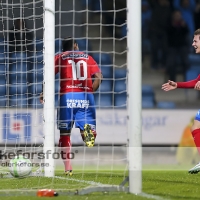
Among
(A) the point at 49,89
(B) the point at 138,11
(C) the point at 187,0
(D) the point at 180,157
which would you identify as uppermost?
(C) the point at 187,0

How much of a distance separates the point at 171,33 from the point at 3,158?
609 cm

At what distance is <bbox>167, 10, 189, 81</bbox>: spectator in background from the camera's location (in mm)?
15516

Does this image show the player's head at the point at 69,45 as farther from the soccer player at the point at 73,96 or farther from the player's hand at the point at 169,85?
the player's hand at the point at 169,85

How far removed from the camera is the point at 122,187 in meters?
6.22

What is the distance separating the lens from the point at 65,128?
9.04m

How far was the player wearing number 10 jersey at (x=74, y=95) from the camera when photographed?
902cm

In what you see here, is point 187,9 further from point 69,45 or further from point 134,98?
point 134,98

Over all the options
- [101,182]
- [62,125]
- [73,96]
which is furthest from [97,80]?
[101,182]

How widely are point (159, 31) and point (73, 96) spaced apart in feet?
24.2

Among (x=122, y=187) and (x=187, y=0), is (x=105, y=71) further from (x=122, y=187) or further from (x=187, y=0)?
(x=122, y=187)

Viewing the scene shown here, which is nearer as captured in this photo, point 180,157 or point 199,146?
point 199,146

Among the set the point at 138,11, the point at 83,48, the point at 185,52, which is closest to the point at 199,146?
the point at 138,11

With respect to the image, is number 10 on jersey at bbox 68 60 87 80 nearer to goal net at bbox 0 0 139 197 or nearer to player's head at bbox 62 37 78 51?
player's head at bbox 62 37 78 51

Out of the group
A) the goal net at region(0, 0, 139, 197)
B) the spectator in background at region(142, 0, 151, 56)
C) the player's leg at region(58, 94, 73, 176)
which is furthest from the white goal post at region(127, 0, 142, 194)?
the spectator in background at region(142, 0, 151, 56)
